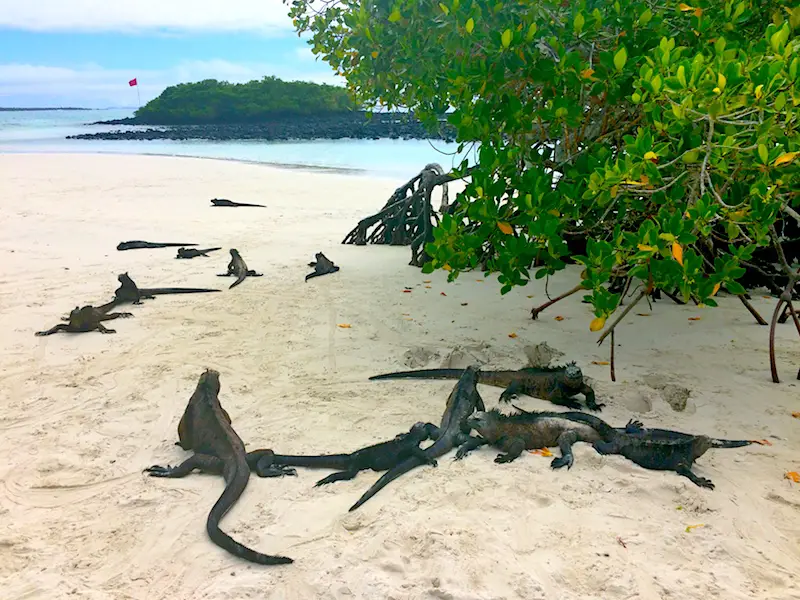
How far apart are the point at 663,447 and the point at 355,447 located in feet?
4.89

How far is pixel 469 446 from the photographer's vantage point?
3189mm

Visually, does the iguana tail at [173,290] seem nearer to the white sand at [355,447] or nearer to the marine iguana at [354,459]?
the white sand at [355,447]

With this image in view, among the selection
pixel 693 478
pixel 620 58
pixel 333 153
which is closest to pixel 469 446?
pixel 693 478

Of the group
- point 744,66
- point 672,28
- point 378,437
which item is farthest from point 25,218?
point 744,66

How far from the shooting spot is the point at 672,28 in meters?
3.98

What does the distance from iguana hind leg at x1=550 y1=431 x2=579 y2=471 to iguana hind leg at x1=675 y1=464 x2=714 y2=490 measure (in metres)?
0.48

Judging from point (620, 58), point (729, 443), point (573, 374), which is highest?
point (620, 58)

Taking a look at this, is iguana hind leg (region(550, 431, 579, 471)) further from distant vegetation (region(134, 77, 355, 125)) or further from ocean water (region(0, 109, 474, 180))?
distant vegetation (region(134, 77, 355, 125))

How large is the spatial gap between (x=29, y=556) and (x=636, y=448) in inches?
104

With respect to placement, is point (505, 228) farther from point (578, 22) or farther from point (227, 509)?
point (227, 509)

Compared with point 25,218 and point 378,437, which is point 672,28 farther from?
point 25,218

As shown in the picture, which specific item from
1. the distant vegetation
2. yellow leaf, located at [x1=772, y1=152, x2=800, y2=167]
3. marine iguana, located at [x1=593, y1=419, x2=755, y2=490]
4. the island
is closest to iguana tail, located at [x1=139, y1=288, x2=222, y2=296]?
marine iguana, located at [x1=593, y1=419, x2=755, y2=490]

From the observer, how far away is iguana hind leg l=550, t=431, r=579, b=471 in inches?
119

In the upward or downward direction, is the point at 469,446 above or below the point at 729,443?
below
